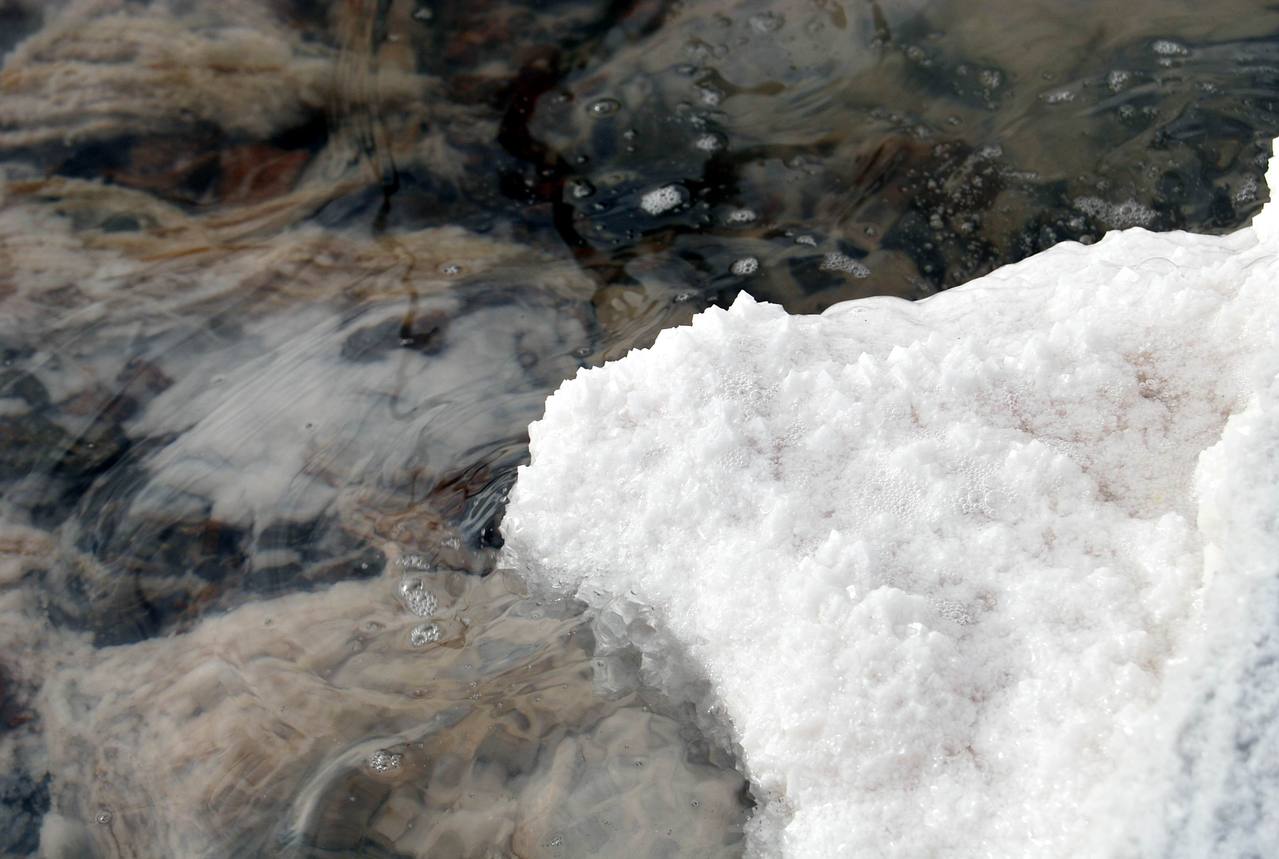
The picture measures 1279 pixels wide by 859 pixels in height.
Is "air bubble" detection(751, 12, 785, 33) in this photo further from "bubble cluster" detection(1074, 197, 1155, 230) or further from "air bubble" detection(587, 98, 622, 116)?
"bubble cluster" detection(1074, 197, 1155, 230)

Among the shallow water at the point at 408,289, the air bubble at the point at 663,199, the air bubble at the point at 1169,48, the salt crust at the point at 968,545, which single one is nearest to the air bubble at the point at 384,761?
the shallow water at the point at 408,289

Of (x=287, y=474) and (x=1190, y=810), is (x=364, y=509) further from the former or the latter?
(x=1190, y=810)

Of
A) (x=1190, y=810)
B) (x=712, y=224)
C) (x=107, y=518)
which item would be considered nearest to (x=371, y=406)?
(x=107, y=518)

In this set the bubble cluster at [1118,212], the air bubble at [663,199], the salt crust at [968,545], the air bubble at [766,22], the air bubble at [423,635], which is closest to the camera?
the salt crust at [968,545]

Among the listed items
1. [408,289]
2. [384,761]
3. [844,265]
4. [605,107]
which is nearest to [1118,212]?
[844,265]

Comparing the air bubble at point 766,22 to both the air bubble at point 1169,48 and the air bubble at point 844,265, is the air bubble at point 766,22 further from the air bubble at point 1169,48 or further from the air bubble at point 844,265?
the air bubble at point 1169,48

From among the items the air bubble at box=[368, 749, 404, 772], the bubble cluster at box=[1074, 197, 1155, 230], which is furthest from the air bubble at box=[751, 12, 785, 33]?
the air bubble at box=[368, 749, 404, 772]

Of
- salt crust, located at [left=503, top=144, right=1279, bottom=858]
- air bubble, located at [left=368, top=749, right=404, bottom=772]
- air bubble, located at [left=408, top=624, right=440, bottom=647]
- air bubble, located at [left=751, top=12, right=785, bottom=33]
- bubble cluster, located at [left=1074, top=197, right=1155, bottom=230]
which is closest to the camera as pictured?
salt crust, located at [left=503, top=144, right=1279, bottom=858]
